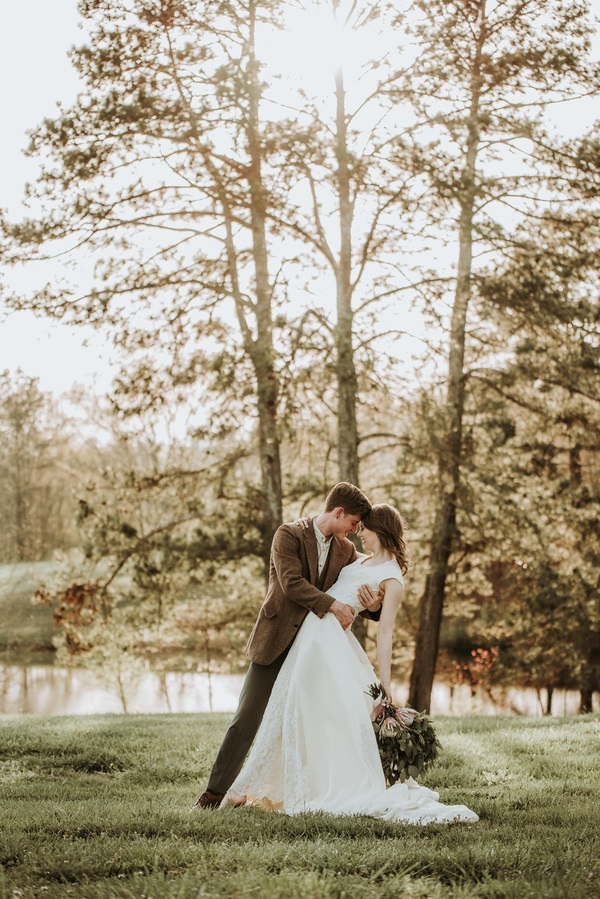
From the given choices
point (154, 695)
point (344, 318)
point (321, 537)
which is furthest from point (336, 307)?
point (154, 695)

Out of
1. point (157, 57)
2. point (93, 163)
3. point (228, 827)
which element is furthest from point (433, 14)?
point (228, 827)

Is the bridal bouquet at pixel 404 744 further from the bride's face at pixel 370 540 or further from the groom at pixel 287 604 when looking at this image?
the bride's face at pixel 370 540

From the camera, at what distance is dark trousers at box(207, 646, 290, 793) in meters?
6.43

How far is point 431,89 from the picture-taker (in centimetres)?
1365

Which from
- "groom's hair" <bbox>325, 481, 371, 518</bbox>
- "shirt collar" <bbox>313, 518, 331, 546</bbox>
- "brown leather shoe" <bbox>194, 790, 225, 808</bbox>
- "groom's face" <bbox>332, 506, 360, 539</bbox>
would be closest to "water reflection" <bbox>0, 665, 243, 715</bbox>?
"brown leather shoe" <bbox>194, 790, 225, 808</bbox>

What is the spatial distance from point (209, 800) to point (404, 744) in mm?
1450

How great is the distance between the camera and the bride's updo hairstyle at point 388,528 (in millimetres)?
6332

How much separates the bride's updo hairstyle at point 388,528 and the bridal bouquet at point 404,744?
3.34 ft

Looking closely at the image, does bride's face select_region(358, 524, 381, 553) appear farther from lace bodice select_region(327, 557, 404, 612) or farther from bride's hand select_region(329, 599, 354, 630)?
bride's hand select_region(329, 599, 354, 630)

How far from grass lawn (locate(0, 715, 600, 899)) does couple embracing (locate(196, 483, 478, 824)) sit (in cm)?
40

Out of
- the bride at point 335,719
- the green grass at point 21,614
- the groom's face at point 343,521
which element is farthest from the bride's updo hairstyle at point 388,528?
the green grass at point 21,614

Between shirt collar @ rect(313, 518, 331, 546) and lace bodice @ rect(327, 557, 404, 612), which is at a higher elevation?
shirt collar @ rect(313, 518, 331, 546)

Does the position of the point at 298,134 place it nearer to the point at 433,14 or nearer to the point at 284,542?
the point at 433,14

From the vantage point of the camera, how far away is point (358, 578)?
6.40 meters
